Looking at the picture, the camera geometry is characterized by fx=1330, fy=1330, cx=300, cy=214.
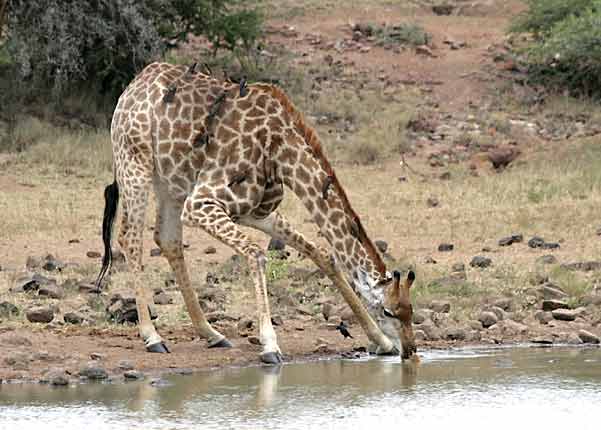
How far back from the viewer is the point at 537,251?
41.0 feet

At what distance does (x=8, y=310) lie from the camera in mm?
9086

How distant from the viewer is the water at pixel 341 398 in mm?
6258

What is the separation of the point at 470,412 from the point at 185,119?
9.78 feet

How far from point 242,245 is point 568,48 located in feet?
53.0

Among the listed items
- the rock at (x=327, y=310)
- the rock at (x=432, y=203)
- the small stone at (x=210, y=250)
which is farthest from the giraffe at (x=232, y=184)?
the rock at (x=432, y=203)

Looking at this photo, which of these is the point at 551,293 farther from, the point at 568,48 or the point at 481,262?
the point at 568,48

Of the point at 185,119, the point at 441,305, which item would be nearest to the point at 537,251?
the point at 441,305

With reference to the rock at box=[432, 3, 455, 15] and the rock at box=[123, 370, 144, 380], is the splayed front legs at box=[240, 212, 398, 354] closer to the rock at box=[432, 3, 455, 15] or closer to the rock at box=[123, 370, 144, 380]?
the rock at box=[123, 370, 144, 380]

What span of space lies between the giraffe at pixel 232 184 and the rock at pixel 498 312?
1592 mm

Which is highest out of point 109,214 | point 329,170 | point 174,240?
point 329,170

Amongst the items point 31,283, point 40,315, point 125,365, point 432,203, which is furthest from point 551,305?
point 432,203

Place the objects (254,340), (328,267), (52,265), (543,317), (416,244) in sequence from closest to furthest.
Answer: (328,267) → (254,340) → (543,317) → (52,265) → (416,244)

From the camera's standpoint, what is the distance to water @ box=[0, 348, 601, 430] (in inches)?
246

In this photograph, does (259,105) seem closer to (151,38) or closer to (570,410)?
(570,410)
